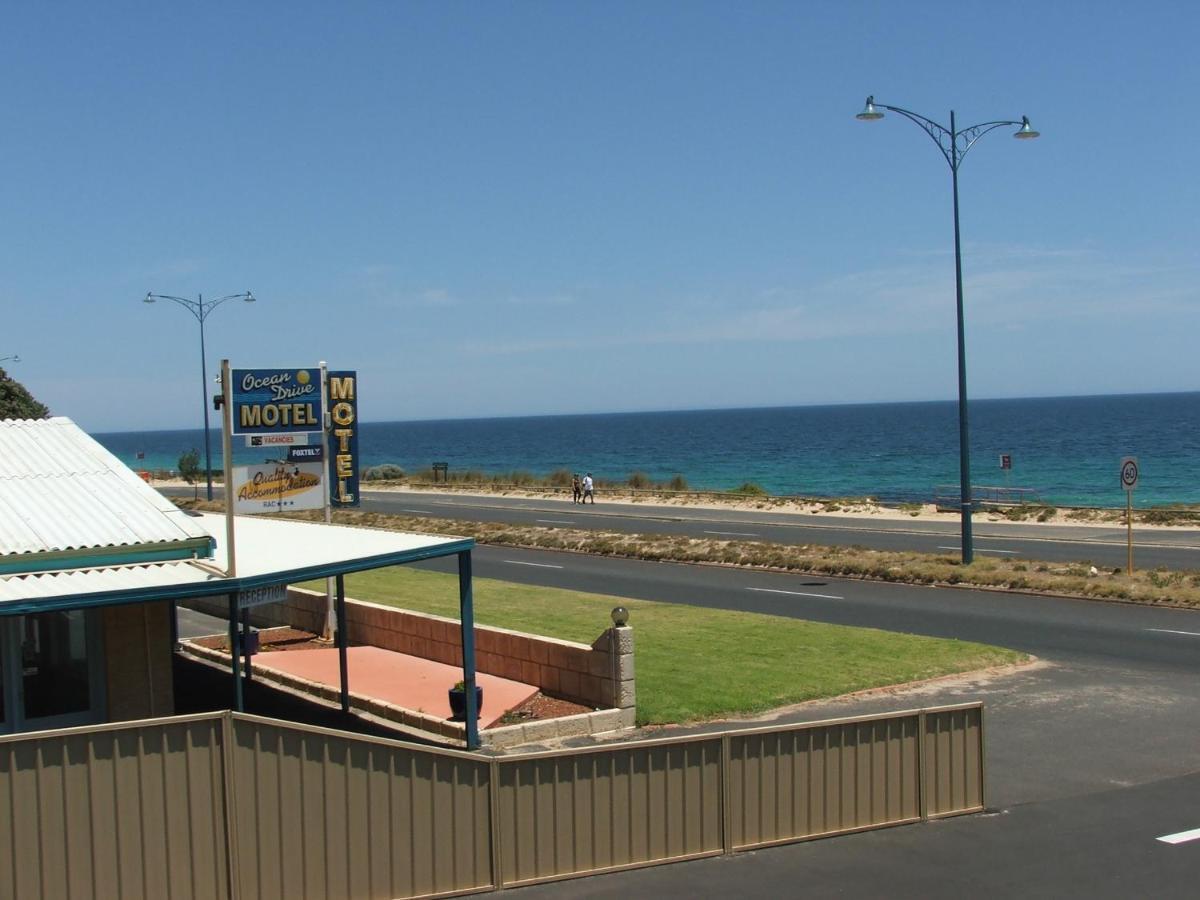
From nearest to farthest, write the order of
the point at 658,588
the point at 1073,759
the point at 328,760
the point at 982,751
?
the point at 328,760
the point at 982,751
the point at 1073,759
the point at 658,588

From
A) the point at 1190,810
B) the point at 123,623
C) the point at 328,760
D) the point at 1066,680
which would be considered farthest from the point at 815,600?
the point at 328,760

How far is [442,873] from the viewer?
8.89m

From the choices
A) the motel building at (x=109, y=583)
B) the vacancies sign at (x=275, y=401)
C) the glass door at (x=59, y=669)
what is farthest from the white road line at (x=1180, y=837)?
the vacancies sign at (x=275, y=401)

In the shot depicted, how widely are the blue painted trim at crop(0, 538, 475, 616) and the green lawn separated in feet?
14.6

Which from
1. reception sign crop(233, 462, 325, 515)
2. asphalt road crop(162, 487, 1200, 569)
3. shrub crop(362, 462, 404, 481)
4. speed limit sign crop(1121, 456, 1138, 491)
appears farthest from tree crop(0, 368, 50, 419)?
shrub crop(362, 462, 404, 481)

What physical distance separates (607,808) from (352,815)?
2.02 metres

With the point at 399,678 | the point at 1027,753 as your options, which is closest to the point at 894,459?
the point at 399,678

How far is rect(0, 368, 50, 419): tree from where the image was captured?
1433 inches

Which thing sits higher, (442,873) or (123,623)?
(123,623)

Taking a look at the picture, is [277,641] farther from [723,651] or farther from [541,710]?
[723,651]

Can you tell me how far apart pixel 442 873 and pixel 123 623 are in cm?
544

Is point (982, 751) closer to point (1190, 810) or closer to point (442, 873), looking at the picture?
point (1190, 810)

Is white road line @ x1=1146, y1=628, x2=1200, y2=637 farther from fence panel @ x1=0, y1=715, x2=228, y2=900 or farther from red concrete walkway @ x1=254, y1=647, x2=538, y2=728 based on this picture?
fence panel @ x1=0, y1=715, x2=228, y2=900

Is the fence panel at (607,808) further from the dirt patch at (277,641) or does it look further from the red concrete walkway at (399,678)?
the dirt patch at (277,641)
